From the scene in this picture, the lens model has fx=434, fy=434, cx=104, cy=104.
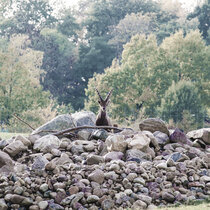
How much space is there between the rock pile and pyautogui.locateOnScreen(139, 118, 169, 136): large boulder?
0.02m

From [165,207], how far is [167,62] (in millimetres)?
23378

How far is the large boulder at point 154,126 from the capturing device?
7.15 meters

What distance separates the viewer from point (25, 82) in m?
23.3

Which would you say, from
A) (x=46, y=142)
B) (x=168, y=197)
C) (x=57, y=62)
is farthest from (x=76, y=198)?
(x=57, y=62)

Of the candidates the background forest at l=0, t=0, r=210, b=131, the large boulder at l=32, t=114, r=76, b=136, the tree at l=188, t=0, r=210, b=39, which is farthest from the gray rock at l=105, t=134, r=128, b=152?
the tree at l=188, t=0, r=210, b=39

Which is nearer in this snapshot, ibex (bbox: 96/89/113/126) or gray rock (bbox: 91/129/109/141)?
gray rock (bbox: 91/129/109/141)

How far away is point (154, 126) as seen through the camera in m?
7.21

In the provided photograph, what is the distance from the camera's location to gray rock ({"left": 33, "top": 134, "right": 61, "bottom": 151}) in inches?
259

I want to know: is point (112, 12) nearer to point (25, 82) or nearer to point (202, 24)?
point (202, 24)

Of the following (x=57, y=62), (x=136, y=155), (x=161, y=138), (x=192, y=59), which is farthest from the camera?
(x=57, y=62)

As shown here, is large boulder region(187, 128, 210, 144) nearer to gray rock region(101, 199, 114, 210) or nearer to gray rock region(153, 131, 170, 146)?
gray rock region(153, 131, 170, 146)

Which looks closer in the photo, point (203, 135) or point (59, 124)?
point (203, 135)

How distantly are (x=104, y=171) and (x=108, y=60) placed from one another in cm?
3231

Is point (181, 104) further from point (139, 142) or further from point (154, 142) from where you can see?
point (139, 142)
